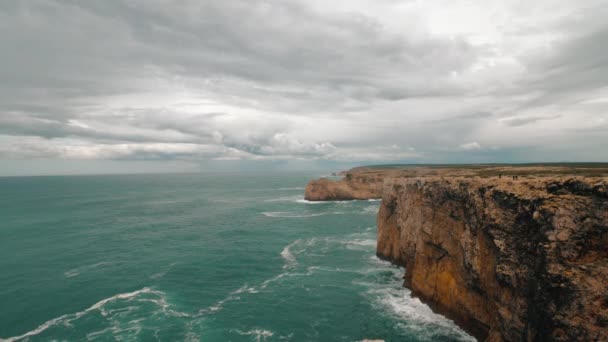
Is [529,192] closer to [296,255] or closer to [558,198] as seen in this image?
[558,198]

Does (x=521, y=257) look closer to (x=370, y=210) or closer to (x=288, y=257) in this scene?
(x=288, y=257)

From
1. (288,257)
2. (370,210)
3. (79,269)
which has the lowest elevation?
(288,257)

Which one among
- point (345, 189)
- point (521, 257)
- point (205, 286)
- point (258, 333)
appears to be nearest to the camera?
point (521, 257)

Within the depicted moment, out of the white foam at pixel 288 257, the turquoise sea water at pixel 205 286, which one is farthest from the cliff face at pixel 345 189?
the white foam at pixel 288 257

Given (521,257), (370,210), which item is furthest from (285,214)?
(521,257)

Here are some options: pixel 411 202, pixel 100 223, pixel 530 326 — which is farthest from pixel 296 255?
pixel 100 223
